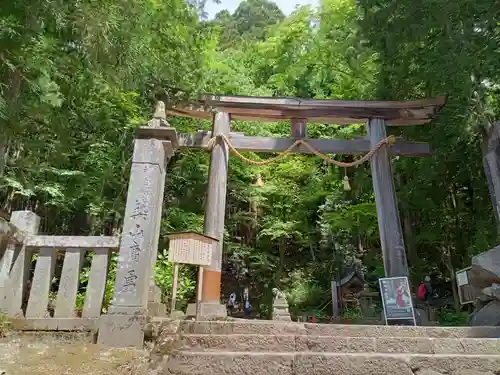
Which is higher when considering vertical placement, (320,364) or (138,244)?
(138,244)

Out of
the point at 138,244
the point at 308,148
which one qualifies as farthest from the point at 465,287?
the point at 138,244

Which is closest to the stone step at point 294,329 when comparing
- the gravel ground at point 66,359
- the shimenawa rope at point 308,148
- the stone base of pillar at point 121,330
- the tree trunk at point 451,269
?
the stone base of pillar at point 121,330

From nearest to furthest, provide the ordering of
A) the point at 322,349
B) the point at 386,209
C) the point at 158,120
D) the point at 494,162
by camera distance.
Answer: the point at 322,349 → the point at 158,120 → the point at 494,162 → the point at 386,209

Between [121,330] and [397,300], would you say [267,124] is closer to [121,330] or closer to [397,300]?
[397,300]

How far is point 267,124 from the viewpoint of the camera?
1381 centimetres

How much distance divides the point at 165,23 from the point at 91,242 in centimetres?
500

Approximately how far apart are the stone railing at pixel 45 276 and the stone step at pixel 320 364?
1.19 metres

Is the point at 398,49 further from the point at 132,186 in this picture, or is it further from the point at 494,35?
the point at 132,186

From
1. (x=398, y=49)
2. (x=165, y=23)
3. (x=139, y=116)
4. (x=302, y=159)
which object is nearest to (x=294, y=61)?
(x=302, y=159)

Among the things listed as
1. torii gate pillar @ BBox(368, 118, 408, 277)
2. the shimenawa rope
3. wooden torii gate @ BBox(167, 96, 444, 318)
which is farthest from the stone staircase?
the shimenawa rope

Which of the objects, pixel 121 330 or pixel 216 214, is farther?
pixel 216 214

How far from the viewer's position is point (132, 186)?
13.8 feet

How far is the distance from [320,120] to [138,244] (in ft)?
21.7

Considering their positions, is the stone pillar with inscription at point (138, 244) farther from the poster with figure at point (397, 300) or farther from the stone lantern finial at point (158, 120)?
the poster with figure at point (397, 300)
